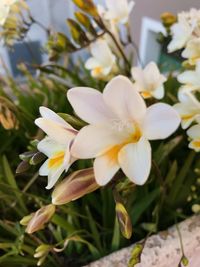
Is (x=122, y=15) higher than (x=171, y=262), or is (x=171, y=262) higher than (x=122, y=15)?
(x=122, y=15)

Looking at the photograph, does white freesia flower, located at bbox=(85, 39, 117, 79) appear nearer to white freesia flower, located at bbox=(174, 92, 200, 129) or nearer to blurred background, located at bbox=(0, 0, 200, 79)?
white freesia flower, located at bbox=(174, 92, 200, 129)

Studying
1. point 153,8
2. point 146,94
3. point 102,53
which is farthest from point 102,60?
point 153,8

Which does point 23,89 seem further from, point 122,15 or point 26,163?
point 26,163

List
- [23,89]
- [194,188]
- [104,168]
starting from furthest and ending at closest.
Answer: [23,89] < [194,188] < [104,168]

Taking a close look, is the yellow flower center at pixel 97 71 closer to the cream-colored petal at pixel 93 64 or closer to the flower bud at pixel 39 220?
the cream-colored petal at pixel 93 64

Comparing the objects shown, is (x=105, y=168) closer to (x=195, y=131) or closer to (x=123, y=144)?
(x=123, y=144)

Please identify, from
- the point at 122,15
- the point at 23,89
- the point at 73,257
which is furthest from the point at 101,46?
the point at 73,257

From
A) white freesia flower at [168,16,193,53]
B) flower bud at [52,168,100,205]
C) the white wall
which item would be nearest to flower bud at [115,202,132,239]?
flower bud at [52,168,100,205]
